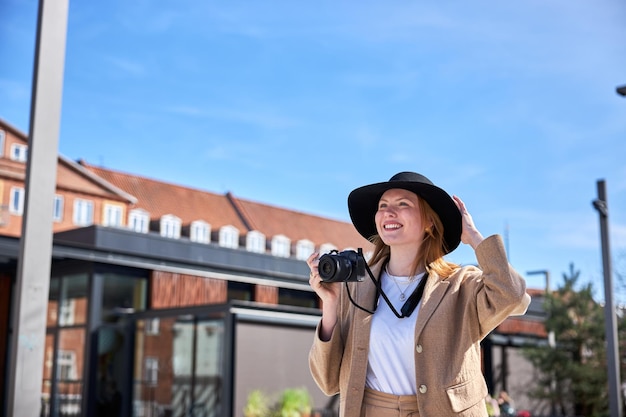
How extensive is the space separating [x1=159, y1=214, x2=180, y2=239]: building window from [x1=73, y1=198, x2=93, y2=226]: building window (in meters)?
3.93

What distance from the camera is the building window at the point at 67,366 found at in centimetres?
1659

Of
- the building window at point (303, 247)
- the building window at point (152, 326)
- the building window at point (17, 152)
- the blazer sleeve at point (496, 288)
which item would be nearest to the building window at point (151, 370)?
the building window at point (152, 326)

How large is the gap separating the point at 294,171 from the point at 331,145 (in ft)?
6.09

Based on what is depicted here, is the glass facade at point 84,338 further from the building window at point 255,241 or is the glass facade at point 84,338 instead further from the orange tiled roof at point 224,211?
the building window at point 255,241

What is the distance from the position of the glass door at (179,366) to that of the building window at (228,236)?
85.1ft

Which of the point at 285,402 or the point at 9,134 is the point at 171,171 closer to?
the point at 9,134

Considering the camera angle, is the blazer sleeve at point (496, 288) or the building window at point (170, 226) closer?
the blazer sleeve at point (496, 288)

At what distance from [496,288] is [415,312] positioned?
1.04 feet

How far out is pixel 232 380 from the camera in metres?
14.8

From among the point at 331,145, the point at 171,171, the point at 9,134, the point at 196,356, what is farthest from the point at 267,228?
the point at 196,356

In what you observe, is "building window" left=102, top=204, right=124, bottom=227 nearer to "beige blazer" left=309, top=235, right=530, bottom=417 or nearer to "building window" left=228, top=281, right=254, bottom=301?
"building window" left=228, top=281, right=254, bottom=301

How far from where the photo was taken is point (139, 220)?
3991 cm

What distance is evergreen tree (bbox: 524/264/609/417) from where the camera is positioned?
60.2 ft

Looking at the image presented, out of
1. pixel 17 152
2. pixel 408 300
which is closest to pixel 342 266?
pixel 408 300
